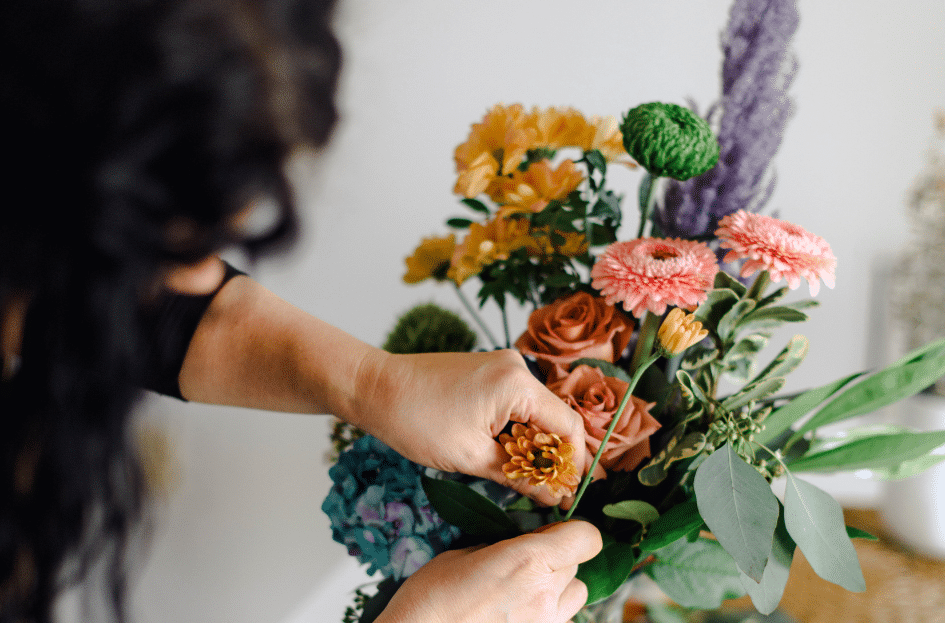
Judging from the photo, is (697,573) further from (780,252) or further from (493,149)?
(493,149)

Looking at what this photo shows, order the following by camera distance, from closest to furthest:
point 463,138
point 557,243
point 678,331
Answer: point 678,331, point 557,243, point 463,138

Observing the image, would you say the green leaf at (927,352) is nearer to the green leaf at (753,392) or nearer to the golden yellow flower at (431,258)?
the green leaf at (753,392)

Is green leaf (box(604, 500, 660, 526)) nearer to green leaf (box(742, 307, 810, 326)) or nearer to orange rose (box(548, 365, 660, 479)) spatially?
orange rose (box(548, 365, 660, 479))

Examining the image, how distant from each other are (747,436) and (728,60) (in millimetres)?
286

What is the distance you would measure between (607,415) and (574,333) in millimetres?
64

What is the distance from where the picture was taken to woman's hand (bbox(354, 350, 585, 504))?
0.38 metres

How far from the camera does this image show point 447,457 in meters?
0.40

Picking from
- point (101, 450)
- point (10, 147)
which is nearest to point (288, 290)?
point (101, 450)

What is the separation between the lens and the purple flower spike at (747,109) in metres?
0.39

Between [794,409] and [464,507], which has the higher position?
[794,409]

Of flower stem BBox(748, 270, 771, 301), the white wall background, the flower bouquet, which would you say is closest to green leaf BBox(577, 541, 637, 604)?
the flower bouquet

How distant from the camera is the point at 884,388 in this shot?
393 millimetres

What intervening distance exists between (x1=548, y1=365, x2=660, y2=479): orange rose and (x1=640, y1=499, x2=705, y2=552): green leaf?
42mm

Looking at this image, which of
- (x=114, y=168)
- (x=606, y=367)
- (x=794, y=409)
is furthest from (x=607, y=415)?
(x=114, y=168)
